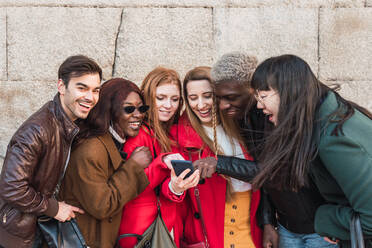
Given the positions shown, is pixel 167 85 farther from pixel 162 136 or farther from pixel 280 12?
pixel 280 12

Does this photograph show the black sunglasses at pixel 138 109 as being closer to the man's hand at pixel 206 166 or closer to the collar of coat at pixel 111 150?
the collar of coat at pixel 111 150

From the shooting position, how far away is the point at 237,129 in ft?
8.95

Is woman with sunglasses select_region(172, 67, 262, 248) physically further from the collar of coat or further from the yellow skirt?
the collar of coat

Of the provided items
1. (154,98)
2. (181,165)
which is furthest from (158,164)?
(154,98)

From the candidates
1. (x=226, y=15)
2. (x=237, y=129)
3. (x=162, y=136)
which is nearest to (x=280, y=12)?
(x=226, y=15)

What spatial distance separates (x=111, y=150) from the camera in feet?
7.46

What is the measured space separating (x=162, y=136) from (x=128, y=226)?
0.69 meters

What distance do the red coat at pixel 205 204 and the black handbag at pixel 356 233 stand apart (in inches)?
35.6

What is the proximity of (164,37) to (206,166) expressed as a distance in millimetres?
1864

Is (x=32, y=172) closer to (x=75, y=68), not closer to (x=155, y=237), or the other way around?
(x=75, y=68)

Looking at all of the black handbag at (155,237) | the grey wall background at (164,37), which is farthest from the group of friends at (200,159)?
the grey wall background at (164,37)

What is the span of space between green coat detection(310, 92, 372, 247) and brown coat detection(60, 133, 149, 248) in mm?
1125

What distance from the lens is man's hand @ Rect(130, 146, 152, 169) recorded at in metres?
2.37

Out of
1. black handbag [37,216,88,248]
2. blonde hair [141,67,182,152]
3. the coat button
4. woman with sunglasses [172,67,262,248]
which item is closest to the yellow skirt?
woman with sunglasses [172,67,262,248]
